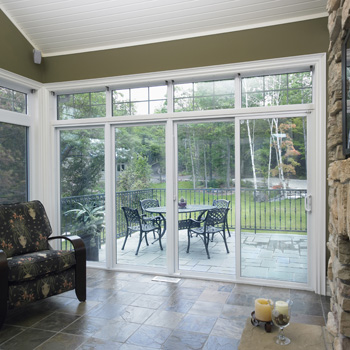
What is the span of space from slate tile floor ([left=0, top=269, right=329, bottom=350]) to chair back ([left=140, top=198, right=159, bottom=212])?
0.94 meters

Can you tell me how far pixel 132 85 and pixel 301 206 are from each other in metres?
2.60

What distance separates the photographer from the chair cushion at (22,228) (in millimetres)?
3486

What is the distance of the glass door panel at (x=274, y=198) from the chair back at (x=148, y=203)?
1.13m

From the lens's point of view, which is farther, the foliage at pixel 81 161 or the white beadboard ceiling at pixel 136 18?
the foliage at pixel 81 161

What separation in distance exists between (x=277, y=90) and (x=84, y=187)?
113 inches

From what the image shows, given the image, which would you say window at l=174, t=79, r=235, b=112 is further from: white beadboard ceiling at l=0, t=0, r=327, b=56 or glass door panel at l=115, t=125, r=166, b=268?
white beadboard ceiling at l=0, t=0, r=327, b=56

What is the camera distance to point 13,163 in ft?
14.5

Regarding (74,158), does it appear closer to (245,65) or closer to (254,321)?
(245,65)

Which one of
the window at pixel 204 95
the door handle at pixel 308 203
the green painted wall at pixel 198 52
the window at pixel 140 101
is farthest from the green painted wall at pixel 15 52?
the door handle at pixel 308 203

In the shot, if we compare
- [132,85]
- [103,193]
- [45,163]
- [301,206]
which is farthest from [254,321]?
[45,163]

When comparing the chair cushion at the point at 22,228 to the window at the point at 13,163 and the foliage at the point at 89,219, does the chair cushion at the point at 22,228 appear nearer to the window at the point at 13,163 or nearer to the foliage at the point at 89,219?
the window at the point at 13,163

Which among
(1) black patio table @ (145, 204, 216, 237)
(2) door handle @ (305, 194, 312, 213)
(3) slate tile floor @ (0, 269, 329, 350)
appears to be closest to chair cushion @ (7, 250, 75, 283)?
(3) slate tile floor @ (0, 269, 329, 350)

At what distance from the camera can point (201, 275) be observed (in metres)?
4.27

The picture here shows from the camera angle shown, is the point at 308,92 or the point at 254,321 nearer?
the point at 254,321
